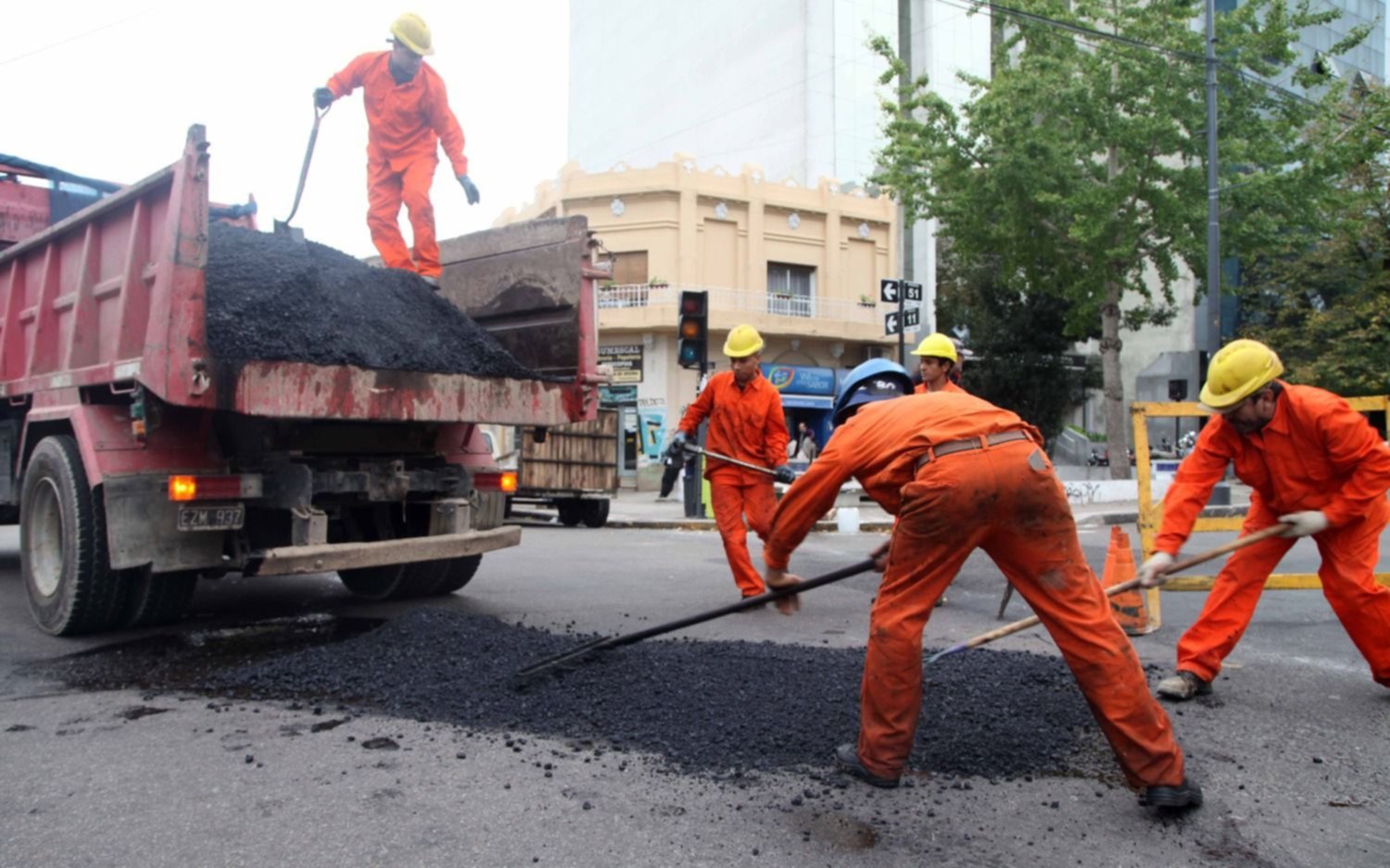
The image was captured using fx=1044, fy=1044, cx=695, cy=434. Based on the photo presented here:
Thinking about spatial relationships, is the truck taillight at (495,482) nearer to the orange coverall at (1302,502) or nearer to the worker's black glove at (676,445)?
the worker's black glove at (676,445)

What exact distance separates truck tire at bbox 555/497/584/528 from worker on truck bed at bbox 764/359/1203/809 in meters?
11.3

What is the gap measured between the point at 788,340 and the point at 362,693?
22950 mm

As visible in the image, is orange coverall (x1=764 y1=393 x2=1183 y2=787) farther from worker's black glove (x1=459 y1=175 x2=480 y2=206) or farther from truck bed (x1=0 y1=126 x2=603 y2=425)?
worker's black glove (x1=459 y1=175 x2=480 y2=206)

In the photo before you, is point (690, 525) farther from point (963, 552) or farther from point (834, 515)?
point (963, 552)

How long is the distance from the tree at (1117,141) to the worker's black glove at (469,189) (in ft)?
46.3

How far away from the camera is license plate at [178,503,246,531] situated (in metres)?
5.03

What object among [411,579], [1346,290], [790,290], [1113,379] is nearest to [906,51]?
[790,290]

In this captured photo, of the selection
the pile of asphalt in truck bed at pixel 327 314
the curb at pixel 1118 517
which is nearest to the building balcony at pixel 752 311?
the curb at pixel 1118 517

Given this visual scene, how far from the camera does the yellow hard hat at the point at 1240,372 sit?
4.07 metres

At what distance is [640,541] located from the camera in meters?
11.9

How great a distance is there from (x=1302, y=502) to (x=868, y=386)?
208 cm

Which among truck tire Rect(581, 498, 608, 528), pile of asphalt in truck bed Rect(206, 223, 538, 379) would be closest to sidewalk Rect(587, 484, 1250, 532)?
truck tire Rect(581, 498, 608, 528)

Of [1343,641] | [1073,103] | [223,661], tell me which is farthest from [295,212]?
[1073,103]

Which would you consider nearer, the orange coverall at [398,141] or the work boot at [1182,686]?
the work boot at [1182,686]
